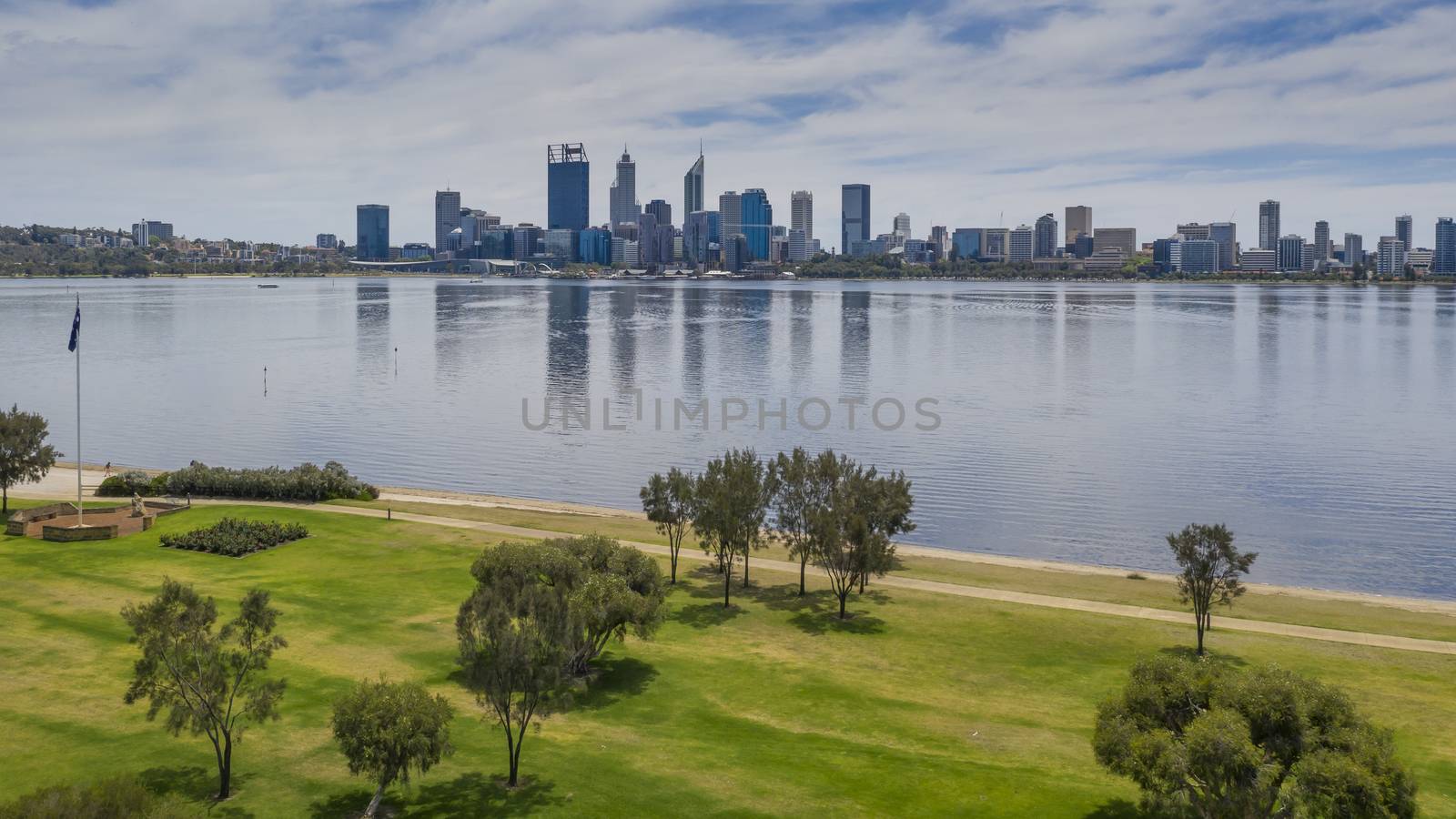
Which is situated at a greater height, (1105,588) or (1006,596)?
(1006,596)

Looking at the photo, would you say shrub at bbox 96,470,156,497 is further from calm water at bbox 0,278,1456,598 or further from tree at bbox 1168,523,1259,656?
tree at bbox 1168,523,1259,656

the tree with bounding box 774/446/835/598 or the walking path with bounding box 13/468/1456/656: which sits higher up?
the tree with bounding box 774/446/835/598

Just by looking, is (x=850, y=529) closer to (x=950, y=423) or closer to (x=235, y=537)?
(x=235, y=537)

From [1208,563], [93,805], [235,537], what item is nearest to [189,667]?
[93,805]

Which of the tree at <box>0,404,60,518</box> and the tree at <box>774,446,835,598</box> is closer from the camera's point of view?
the tree at <box>774,446,835,598</box>

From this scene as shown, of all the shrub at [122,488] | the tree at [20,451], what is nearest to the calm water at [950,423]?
the shrub at [122,488]

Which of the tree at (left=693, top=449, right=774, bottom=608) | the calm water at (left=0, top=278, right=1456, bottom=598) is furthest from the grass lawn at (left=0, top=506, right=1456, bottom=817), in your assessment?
the calm water at (left=0, top=278, right=1456, bottom=598)
